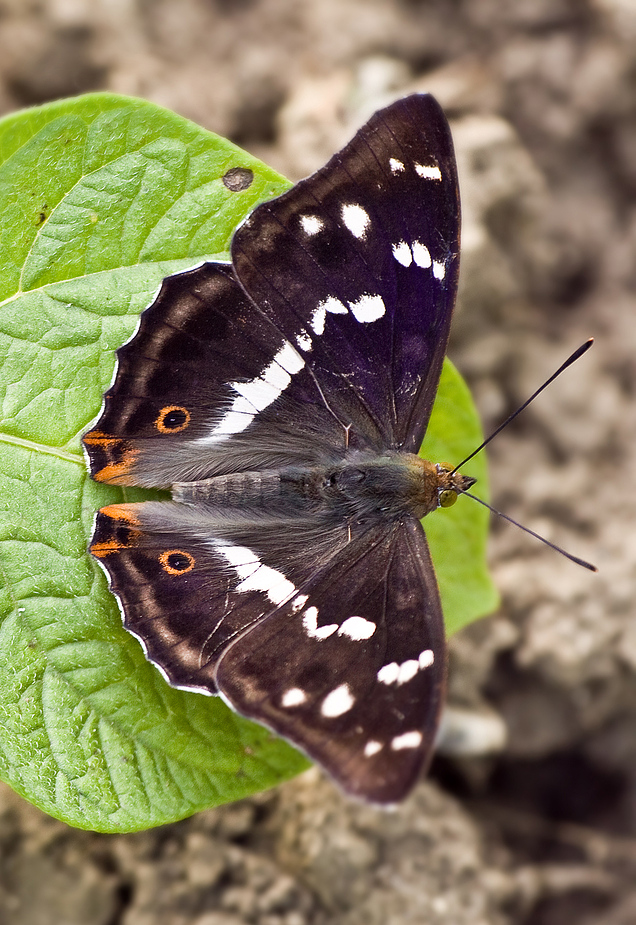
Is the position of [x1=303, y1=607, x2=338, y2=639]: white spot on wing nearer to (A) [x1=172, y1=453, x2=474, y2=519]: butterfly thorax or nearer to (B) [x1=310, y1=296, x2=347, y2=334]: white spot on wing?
(A) [x1=172, y1=453, x2=474, y2=519]: butterfly thorax

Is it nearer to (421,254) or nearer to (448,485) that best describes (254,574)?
(448,485)

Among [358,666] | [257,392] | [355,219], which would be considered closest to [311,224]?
[355,219]

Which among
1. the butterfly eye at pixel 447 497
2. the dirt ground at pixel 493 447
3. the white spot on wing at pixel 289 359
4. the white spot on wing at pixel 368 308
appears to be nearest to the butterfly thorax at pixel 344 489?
the butterfly eye at pixel 447 497

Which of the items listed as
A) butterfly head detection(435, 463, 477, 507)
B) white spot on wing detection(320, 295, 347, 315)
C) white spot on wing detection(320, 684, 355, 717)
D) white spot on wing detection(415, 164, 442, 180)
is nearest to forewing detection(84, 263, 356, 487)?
white spot on wing detection(320, 295, 347, 315)

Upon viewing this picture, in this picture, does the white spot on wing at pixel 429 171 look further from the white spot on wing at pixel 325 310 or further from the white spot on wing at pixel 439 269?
the white spot on wing at pixel 325 310

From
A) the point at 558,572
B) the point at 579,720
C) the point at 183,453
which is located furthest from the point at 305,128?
the point at 579,720
